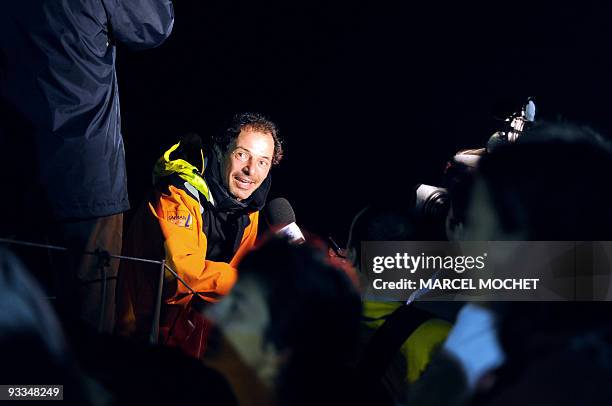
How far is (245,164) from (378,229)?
1.03 meters

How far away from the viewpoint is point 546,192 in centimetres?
81

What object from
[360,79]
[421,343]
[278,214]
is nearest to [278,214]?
[278,214]

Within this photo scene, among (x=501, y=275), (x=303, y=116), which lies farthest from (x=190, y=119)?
(x=501, y=275)

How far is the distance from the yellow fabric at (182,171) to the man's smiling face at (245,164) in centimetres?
15

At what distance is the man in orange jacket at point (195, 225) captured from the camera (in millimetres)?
1852

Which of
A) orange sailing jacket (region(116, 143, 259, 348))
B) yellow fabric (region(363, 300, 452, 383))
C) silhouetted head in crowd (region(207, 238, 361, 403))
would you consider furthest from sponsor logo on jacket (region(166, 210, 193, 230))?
silhouetted head in crowd (region(207, 238, 361, 403))

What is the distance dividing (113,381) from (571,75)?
7.74ft

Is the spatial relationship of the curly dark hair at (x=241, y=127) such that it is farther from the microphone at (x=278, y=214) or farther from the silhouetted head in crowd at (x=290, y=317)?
the silhouetted head in crowd at (x=290, y=317)

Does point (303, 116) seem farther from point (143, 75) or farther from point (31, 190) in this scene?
point (31, 190)

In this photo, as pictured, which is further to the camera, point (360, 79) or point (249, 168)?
point (360, 79)

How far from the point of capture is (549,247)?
0.84 m

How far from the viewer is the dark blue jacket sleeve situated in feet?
5.01

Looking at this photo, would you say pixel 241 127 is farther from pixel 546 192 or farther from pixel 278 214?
pixel 546 192

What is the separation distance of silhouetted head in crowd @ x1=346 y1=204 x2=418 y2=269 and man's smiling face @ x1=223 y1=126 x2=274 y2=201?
95 cm
